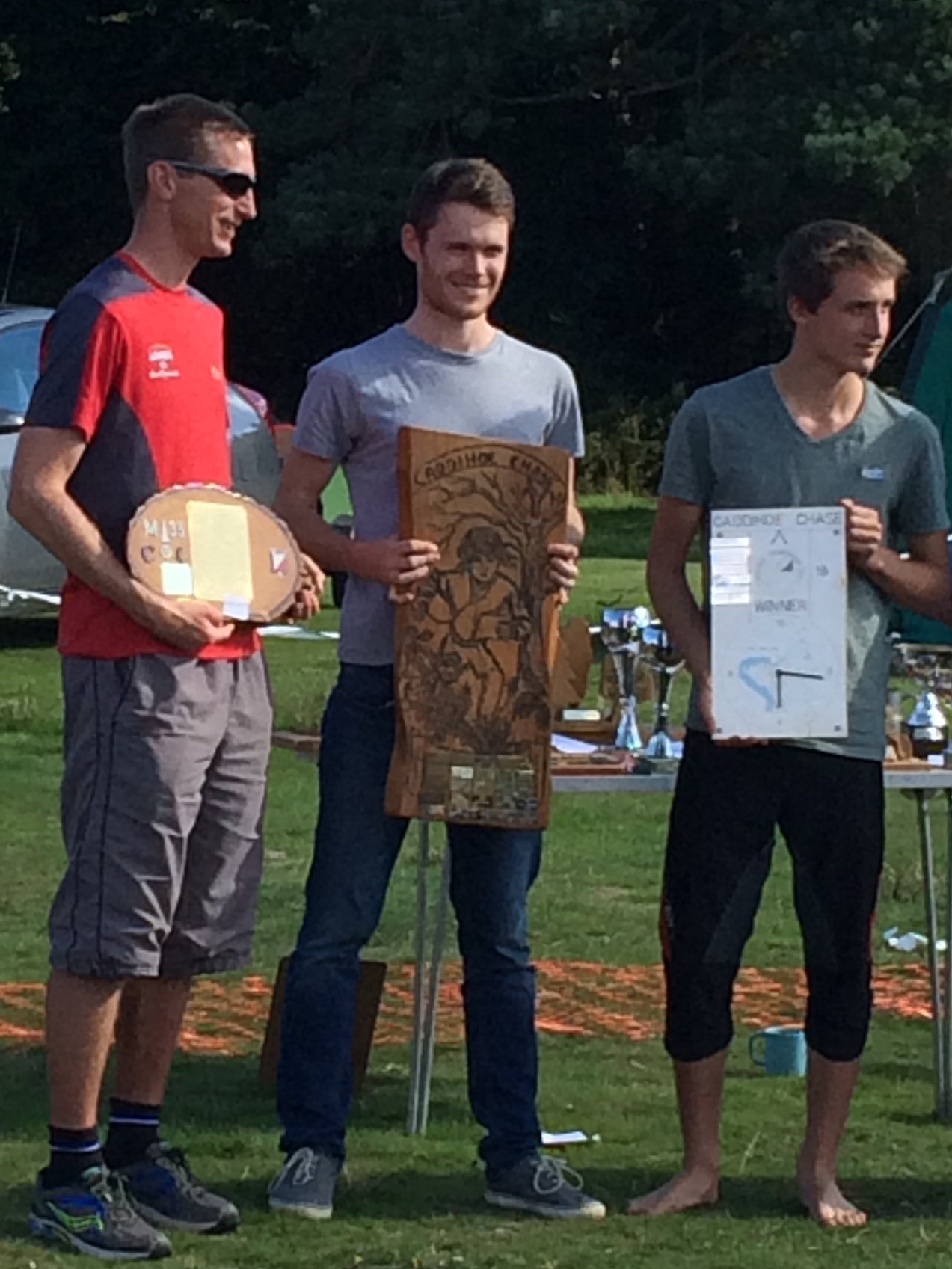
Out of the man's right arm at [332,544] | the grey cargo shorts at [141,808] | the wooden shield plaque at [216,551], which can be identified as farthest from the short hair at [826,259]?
the grey cargo shorts at [141,808]

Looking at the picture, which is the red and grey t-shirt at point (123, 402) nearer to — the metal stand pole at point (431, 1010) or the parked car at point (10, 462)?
the metal stand pole at point (431, 1010)

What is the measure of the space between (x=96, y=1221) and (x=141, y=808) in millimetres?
757

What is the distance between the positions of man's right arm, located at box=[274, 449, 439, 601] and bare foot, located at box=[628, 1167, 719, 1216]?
126 cm

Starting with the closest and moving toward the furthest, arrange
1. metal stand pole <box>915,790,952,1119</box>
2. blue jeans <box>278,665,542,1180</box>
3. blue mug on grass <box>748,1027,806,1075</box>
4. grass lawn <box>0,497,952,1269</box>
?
grass lawn <box>0,497,952,1269</box>, blue jeans <box>278,665,542,1180</box>, metal stand pole <box>915,790,952,1119</box>, blue mug on grass <box>748,1027,806,1075</box>

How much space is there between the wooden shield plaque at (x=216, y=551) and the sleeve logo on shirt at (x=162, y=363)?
20cm

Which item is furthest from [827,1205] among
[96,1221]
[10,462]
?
[10,462]

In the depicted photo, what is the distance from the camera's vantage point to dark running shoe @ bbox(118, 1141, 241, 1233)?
4.82m

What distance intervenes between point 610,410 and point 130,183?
2960cm

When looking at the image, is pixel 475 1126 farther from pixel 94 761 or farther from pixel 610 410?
pixel 610 410

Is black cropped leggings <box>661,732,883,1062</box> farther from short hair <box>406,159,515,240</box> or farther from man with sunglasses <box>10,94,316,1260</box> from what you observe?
short hair <box>406,159,515,240</box>

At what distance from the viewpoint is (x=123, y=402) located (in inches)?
180

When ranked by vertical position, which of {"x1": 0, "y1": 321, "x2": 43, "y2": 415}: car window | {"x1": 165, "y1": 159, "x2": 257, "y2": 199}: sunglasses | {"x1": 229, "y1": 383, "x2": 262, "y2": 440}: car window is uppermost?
{"x1": 0, "y1": 321, "x2": 43, "y2": 415}: car window

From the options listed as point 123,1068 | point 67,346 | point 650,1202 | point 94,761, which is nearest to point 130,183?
point 67,346

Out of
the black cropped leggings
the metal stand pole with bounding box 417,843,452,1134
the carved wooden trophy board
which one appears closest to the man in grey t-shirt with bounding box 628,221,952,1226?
the black cropped leggings
